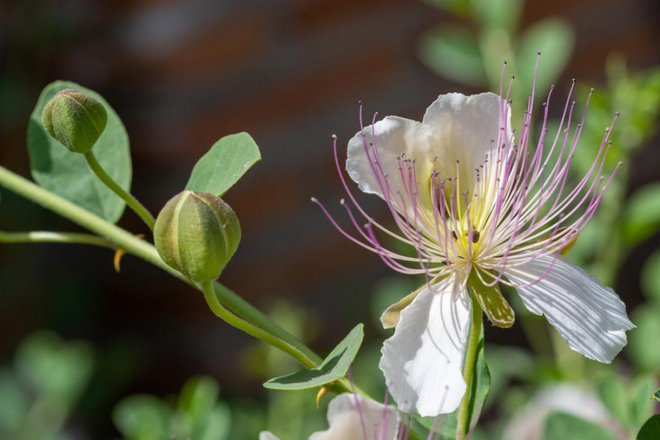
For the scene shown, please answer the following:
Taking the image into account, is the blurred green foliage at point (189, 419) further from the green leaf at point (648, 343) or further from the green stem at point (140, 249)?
the green leaf at point (648, 343)

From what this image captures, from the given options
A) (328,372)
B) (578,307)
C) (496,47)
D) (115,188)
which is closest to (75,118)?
(115,188)

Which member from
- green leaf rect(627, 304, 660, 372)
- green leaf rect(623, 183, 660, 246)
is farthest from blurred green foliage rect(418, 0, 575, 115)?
green leaf rect(627, 304, 660, 372)

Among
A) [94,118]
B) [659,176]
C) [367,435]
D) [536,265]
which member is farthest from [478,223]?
[659,176]

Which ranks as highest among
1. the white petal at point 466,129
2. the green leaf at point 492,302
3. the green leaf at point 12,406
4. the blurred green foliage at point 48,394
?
the white petal at point 466,129

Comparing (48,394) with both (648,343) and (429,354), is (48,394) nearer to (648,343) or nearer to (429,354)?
(648,343)

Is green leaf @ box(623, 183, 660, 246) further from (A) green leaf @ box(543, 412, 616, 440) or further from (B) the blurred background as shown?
(B) the blurred background

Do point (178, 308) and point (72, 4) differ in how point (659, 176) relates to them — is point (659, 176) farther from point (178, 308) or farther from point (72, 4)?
point (72, 4)

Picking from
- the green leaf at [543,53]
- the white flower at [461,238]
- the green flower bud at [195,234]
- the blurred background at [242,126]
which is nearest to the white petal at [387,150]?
the white flower at [461,238]
